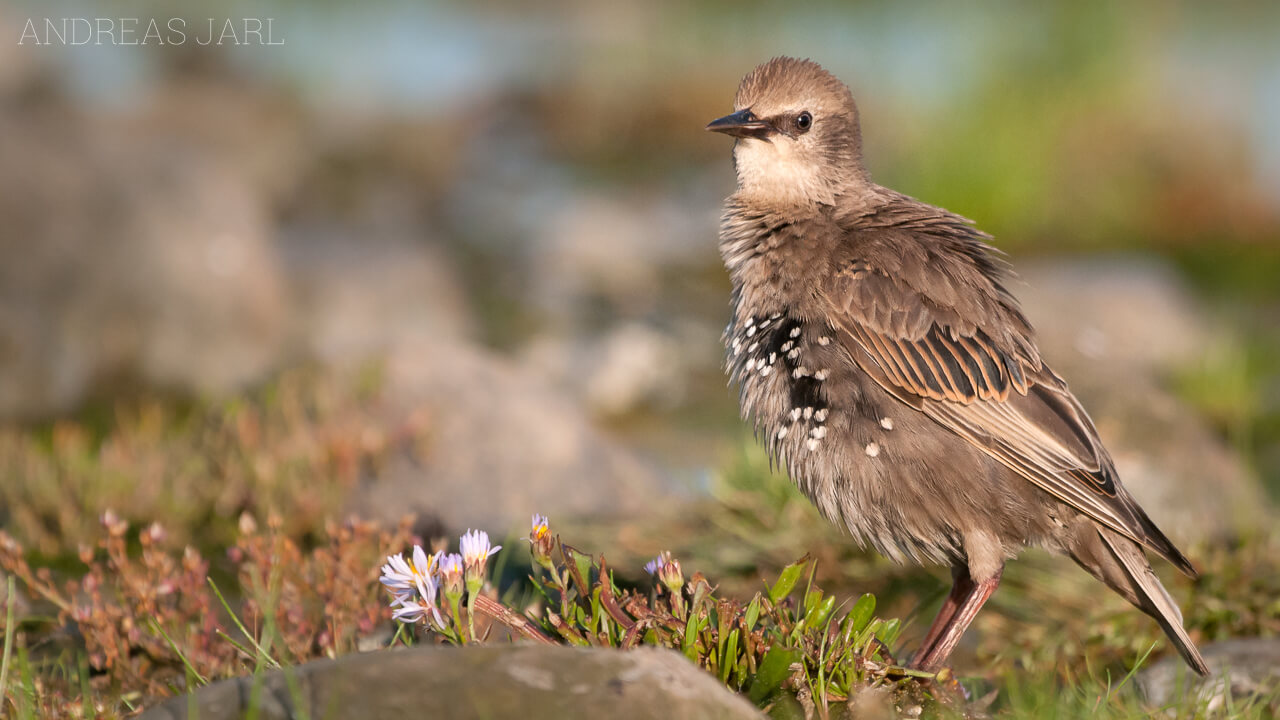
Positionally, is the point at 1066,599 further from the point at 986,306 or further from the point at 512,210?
the point at 512,210

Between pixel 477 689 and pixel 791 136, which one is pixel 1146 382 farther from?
pixel 477 689

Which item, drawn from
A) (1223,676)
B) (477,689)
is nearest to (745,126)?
(1223,676)

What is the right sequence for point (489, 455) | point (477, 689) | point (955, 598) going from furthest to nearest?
point (489, 455) < point (955, 598) < point (477, 689)

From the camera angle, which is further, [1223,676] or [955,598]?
[955,598]

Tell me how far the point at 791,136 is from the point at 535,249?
8729mm

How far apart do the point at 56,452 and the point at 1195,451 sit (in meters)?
6.72

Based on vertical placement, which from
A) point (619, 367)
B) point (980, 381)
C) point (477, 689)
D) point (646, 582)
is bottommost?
point (619, 367)

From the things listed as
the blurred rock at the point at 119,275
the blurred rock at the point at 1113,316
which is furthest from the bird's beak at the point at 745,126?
the blurred rock at the point at 119,275

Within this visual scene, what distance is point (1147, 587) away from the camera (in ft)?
15.9

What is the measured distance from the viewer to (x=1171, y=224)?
48.4ft

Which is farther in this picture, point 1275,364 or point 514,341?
point 514,341

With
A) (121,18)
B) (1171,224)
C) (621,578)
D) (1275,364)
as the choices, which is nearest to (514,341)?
(621,578)

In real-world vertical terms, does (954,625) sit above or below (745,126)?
below

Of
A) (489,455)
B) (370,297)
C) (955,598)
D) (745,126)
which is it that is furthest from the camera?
(370,297)
